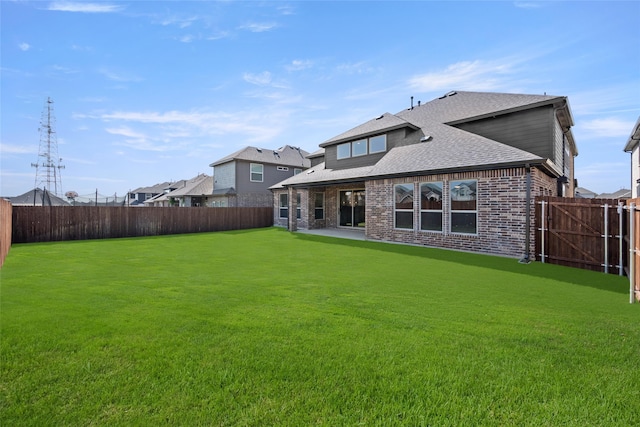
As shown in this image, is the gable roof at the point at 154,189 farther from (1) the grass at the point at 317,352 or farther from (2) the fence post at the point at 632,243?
(2) the fence post at the point at 632,243

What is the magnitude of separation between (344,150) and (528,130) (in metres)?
8.81

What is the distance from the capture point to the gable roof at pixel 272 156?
82.5 ft

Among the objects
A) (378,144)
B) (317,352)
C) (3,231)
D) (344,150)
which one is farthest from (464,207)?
(3,231)

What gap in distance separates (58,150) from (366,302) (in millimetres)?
44801

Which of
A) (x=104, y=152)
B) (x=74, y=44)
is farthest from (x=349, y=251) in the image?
(x=104, y=152)

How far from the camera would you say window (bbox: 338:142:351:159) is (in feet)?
55.3

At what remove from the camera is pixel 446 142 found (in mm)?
12383

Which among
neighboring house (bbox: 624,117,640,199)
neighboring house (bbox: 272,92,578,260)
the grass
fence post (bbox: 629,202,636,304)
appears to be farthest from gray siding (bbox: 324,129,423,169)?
neighboring house (bbox: 624,117,640,199)

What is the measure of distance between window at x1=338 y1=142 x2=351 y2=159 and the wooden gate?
10176 mm

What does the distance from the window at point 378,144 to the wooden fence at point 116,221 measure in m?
9.80

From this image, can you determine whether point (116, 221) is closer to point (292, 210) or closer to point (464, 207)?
point (292, 210)

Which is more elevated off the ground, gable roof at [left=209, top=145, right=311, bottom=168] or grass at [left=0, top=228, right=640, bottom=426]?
gable roof at [left=209, top=145, right=311, bottom=168]

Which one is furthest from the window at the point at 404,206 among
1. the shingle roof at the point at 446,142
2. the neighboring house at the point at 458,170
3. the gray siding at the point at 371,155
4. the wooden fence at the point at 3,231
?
the wooden fence at the point at 3,231

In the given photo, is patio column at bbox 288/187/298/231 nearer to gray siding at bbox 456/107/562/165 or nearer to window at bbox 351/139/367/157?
window at bbox 351/139/367/157
